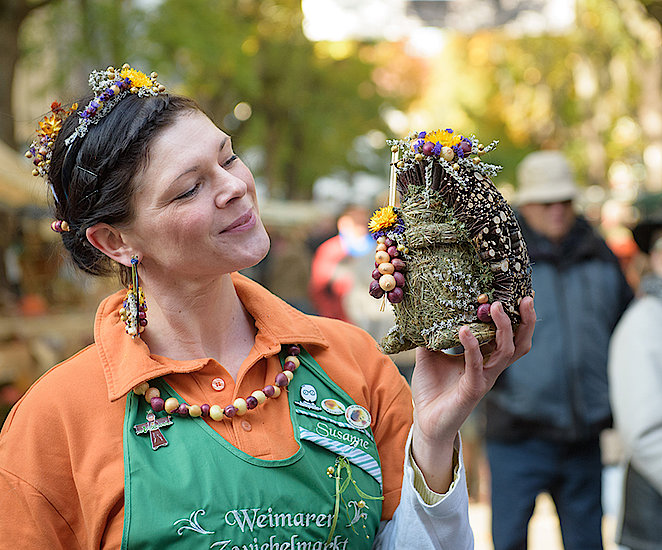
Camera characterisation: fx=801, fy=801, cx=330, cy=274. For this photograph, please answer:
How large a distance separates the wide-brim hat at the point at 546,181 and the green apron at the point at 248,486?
114 inches

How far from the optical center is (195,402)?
75.5 inches

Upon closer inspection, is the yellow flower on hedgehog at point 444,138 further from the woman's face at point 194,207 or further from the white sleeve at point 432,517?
the white sleeve at point 432,517

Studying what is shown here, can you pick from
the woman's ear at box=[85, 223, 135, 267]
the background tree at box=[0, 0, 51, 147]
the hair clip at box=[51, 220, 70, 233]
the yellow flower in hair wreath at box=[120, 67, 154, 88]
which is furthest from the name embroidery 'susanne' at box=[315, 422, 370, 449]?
the background tree at box=[0, 0, 51, 147]

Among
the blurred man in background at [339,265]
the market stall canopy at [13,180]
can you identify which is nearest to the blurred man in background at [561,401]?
the blurred man in background at [339,265]

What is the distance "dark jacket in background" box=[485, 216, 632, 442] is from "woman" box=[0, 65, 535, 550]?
2.22 meters

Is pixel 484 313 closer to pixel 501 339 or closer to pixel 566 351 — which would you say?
pixel 501 339

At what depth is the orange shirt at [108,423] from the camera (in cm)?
179

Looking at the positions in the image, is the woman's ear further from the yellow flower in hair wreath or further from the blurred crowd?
the blurred crowd

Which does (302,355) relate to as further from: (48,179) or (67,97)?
(67,97)

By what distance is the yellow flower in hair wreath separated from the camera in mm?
2016

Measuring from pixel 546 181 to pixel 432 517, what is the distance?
3.16 m

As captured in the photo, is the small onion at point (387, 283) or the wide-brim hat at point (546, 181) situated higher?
the wide-brim hat at point (546, 181)

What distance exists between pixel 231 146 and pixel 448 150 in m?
0.57

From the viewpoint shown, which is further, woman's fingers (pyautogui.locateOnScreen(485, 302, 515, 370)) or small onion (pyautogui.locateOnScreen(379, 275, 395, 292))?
small onion (pyautogui.locateOnScreen(379, 275, 395, 292))
